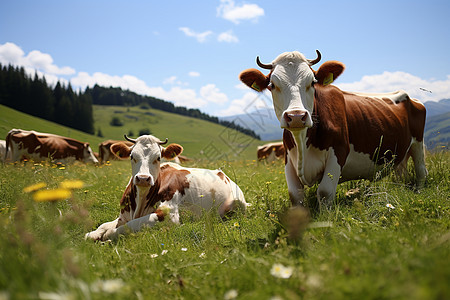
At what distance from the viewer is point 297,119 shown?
11.2 ft

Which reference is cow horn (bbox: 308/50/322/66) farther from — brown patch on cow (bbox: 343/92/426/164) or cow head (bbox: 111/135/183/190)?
cow head (bbox: 111/135/183/190)

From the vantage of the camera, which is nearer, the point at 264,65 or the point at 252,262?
the point at 252,262

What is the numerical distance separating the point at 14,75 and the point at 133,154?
79.6 metres

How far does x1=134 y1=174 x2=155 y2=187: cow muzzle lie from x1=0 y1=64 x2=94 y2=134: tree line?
257 ft

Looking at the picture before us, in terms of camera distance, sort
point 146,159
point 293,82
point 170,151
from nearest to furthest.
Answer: point 293,82 < point 146,159 < point 170,151

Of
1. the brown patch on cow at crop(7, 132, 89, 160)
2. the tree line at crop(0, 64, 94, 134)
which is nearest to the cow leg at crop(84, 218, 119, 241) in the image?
the brown patch on cow at crop(7, 132, 89, 160)

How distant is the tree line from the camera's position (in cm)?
6738

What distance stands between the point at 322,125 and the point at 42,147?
1810cm

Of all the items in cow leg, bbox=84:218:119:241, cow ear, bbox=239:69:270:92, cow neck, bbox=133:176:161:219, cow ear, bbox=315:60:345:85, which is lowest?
cow leg, bbox=84:218:119:241

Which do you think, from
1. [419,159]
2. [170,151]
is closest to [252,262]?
[170,151]

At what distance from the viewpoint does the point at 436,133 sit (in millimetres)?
6723

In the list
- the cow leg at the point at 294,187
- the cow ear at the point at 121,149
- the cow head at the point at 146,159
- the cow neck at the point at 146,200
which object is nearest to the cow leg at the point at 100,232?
the cow neck at the point at 146,200

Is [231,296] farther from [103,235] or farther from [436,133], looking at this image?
[436,133]

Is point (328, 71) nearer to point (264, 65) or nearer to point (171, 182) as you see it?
point (264, 65)
